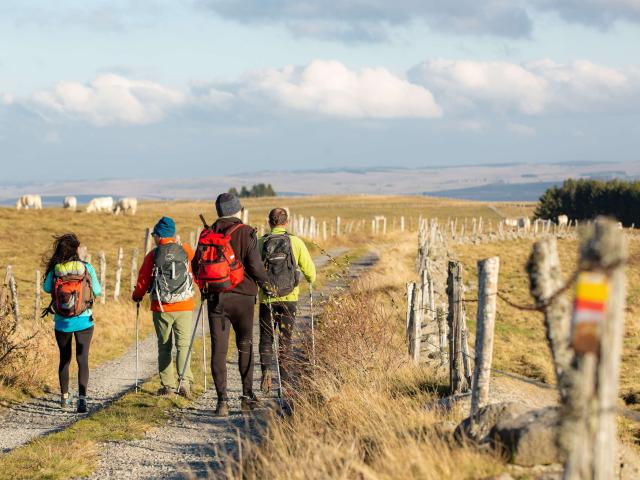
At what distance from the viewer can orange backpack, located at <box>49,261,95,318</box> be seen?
30.8ft

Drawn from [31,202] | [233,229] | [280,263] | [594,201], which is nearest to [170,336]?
[280,263]

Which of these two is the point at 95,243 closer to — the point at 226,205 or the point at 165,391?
→ the point at 165,391

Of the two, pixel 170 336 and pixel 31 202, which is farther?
pixel 31 202

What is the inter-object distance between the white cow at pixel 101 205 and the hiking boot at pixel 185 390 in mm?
52472

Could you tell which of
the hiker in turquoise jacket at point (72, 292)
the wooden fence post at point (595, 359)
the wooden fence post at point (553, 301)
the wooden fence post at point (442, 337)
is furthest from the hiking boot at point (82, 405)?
the wooden fence post at point (595, 359)

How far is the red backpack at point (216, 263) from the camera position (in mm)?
8688

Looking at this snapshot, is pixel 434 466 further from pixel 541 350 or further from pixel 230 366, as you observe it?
pixel 541 350

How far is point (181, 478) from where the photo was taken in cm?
683

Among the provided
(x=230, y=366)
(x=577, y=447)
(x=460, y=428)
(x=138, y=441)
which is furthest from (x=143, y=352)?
(x=577, y=447)

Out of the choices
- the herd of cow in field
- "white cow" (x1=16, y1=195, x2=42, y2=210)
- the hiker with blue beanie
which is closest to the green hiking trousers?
the hiker with blue beanie

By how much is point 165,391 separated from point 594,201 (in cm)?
8058

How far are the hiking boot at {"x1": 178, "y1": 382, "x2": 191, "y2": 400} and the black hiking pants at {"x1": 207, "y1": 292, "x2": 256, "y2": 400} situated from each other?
122 cm

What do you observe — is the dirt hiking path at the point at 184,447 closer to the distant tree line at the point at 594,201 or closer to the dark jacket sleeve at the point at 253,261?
the dark jacket sleeve at the point at 253,261

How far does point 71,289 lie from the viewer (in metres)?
9.41
